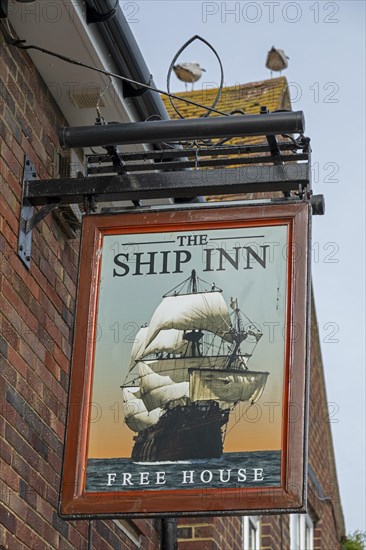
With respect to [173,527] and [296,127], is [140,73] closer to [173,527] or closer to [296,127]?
[296,127]

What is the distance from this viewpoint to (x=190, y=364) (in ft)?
18.9

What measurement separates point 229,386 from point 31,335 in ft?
4.58

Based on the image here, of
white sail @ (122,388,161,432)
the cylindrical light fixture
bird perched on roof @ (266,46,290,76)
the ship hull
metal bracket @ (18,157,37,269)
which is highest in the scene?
bird perched on roof @ (266,46,290,76)

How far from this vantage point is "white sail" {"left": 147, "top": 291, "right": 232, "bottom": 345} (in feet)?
19.2

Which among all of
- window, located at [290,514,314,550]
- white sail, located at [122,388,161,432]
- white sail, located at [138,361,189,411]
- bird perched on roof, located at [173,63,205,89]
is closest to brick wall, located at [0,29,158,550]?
white sail, located at [122,388,161,432]

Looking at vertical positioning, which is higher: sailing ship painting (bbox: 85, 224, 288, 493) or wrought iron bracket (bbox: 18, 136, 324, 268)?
wrought iron bracket (bbox: 18, 136, 324, 268)

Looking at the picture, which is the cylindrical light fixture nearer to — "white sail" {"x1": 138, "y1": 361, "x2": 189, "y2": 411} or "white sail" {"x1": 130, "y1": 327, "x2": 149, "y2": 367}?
"white sail" {"x1": 130, "y1": 327, "x2": 149, "y2": 367}

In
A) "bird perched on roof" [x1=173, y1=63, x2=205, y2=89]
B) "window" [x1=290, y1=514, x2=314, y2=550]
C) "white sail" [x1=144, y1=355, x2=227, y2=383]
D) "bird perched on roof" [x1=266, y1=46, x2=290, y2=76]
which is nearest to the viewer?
"white sail" [x1=144, y1=355, x2=227, y2=383]

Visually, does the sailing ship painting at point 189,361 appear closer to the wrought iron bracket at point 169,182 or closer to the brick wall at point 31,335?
the wrought iron bracket at point 169,182

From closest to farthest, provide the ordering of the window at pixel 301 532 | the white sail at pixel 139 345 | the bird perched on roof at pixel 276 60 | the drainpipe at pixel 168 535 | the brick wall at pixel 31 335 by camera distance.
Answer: the white sail at pixel 139 345, the brick wall at pixel 31 335, the drainpipe at pixel 168 535, the window at pixel 301 532, the bird perched on roof at pixel 276 60

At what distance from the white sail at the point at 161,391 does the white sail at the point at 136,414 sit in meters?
0.03

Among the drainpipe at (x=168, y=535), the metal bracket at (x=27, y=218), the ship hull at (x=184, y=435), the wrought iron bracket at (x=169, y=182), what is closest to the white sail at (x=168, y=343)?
the ship hull at (x=184, y=435)

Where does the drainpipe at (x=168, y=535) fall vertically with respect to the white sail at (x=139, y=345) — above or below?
below

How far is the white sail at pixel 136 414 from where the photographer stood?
569 cm
